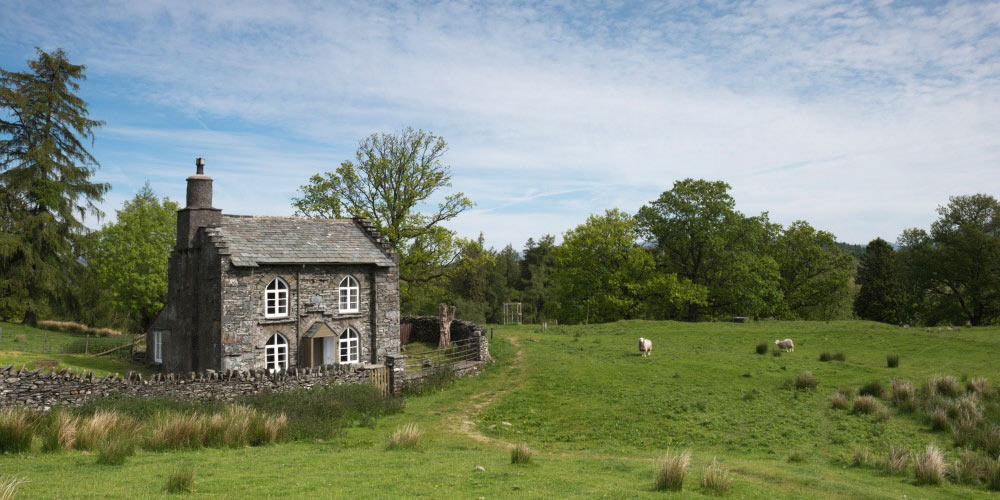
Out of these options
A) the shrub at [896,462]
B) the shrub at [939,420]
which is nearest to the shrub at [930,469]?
the shrub at [896,462]

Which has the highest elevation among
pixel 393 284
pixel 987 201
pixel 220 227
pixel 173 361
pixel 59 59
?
pixel 59 59

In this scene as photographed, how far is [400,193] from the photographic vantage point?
149 ft

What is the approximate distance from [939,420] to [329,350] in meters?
24.8

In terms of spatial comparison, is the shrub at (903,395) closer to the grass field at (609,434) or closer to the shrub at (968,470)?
the grass field at (609,434)

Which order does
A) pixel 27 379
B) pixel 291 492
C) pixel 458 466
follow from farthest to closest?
pixel 27 379 < pixel 458 466 < pixel 291 492

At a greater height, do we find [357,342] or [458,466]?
[357,342]

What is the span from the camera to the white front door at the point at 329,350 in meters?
29.5

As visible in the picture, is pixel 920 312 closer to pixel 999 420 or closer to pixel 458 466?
pixel 999 420

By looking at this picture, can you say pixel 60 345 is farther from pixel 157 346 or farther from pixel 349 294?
pixel 349 294

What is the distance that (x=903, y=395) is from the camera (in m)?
23.6

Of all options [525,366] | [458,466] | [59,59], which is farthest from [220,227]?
[59,59]

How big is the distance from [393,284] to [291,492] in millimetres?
21115

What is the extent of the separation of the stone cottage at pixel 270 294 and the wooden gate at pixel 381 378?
13.9 feet

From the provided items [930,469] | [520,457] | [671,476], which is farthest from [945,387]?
[520,457]
